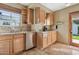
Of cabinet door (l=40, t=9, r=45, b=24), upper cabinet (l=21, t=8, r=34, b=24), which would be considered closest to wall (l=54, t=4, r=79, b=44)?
cabinet door (l=40, t=9, r=45, b=24)

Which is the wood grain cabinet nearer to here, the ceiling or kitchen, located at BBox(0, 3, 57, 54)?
kitchen, located at BBox(0, 3, 57, 54)

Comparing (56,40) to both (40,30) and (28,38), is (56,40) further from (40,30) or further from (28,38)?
(28,38)

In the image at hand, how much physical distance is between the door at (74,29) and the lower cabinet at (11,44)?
1184 millimetres

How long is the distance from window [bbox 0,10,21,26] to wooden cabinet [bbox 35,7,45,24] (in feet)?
1.27

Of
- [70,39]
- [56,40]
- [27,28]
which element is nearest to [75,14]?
[70,39]

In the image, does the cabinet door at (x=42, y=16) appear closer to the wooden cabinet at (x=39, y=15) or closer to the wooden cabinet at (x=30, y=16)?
the wooden cabinet at (x=39, y=15)

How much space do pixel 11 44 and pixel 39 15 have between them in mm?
896

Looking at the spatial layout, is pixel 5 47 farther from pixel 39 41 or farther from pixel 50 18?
pixel 50 18

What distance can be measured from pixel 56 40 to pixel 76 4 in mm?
817

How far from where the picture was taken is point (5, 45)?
5.82ft

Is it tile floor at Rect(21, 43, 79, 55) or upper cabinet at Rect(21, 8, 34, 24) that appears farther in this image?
upper cabinet at Rect(21, 8, 34, 24)

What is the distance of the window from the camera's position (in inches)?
67.0

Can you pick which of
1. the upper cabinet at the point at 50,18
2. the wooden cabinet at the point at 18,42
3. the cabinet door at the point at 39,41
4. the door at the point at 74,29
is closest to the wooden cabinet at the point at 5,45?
the wooden cabinet at the point at 18,42

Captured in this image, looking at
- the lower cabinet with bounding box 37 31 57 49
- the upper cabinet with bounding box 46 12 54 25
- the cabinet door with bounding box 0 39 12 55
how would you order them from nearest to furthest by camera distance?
the cabinet door with bounding box 0 39 12 55
the upper cabinet with bounding box 46 12 54 25
the lower cabinet with bounding box 37 31 57 49
